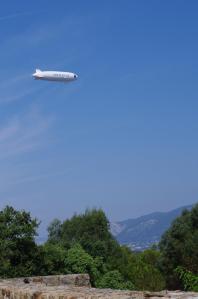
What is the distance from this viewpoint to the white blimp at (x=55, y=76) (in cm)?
7906

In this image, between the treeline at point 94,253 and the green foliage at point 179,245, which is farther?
the green foliage at point 179,245

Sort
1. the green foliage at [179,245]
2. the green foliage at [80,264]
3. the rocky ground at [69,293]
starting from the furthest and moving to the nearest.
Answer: the green foliage at [179,245] → the green foliage at [80,264] → the rocky ground at [69,293]

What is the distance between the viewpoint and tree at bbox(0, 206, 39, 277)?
32.8 metres

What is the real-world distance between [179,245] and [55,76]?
113 feet

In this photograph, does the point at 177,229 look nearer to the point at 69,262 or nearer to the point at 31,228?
the point at 69,262

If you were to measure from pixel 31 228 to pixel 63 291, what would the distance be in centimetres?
2461

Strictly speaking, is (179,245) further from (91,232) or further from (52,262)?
(52,262)

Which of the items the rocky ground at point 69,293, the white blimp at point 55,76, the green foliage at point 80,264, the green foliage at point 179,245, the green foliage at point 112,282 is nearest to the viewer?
the rocky ground at point 69,293

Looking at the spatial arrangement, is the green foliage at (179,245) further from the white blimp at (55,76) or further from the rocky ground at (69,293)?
the rocky ground at (69,293)

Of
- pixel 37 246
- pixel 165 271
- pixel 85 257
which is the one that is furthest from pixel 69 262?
pixel 165 271

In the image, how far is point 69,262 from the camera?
1563 inches

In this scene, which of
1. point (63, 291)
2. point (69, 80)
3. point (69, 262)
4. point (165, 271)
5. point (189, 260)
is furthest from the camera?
point (69, 80)

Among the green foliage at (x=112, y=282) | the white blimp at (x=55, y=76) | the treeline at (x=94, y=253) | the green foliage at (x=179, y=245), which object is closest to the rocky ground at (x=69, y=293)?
the treeline at (x=94, y=253)

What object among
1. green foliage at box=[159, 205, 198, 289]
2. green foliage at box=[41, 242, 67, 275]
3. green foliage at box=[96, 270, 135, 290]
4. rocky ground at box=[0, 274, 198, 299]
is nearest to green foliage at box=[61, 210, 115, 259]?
green foliage at box=[159, 205, 198, 289]
